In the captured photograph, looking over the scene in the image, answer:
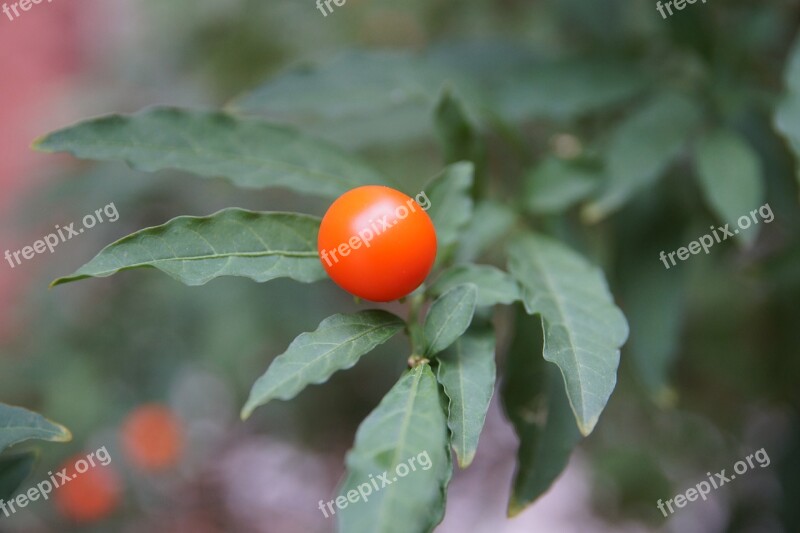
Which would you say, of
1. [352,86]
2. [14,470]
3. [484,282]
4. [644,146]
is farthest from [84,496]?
[644,146]

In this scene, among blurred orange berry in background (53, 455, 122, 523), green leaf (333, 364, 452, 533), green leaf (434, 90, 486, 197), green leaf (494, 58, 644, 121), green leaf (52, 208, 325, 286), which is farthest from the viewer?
blurred orange berry in background (53, 455, 122, 523)

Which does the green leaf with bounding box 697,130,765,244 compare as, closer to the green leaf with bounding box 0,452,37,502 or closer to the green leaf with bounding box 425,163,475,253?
the green leaf with bounding box 425,163,475,253

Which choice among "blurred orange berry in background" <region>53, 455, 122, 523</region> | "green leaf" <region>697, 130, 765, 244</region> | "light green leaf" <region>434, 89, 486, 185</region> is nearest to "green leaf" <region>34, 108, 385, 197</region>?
"light green leaf" <region>434, 89, 486, 185</region>

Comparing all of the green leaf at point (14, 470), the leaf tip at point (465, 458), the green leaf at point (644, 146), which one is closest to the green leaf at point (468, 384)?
the leaf tip at point (465, 458)

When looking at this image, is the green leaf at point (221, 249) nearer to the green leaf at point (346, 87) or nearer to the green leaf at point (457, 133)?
the green leaf at point (457, 133)

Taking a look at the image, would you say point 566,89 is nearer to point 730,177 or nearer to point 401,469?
point 730,177
